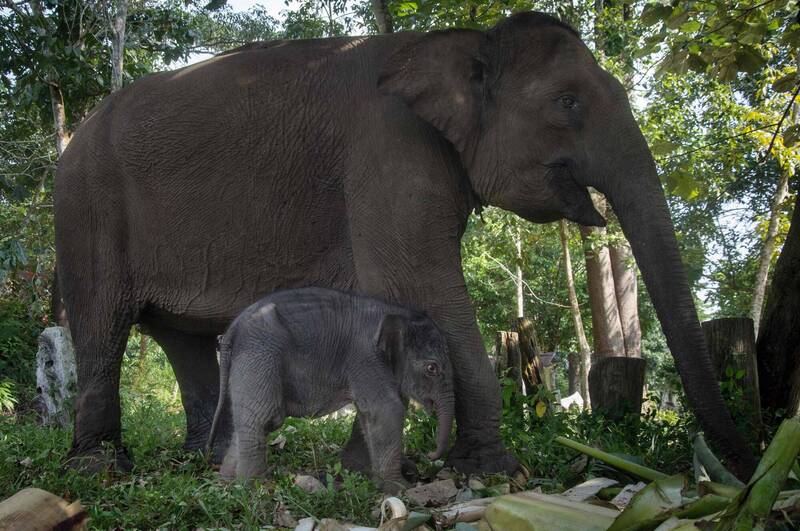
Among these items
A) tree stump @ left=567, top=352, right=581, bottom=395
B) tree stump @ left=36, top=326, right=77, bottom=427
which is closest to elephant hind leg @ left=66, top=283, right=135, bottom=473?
tree stump @ left=36, top=326, right=77, bottom=427

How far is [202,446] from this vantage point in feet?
18.4

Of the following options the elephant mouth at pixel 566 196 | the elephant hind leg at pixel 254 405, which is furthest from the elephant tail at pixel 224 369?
the elephant mouth at pixel 566 196

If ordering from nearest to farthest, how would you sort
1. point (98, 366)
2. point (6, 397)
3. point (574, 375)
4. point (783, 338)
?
point (98, 366)
point (783, 338)
point (6, 397)
point (574, 375)

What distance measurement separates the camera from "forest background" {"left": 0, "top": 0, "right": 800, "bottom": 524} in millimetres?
6016

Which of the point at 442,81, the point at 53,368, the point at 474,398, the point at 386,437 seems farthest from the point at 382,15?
the point at 53,368

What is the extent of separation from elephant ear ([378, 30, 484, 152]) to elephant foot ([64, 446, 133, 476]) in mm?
2653

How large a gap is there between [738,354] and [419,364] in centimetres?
255

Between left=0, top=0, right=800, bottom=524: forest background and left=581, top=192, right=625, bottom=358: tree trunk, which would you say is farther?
left=581, top=192, right=625, bottom=358: tree trunk

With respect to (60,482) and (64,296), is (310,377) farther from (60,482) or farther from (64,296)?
(64,296)

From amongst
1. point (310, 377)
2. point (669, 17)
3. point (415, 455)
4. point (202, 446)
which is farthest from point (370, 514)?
point (669, 17)

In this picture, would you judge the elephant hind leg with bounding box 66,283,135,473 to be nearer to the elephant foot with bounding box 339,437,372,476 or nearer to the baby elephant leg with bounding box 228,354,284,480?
the baby elephant leg with bounding box 228,354,284,480

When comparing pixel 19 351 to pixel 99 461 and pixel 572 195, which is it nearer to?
pixel 99 461

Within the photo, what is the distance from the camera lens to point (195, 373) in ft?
18.5

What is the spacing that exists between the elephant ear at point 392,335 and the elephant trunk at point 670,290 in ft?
3.90
